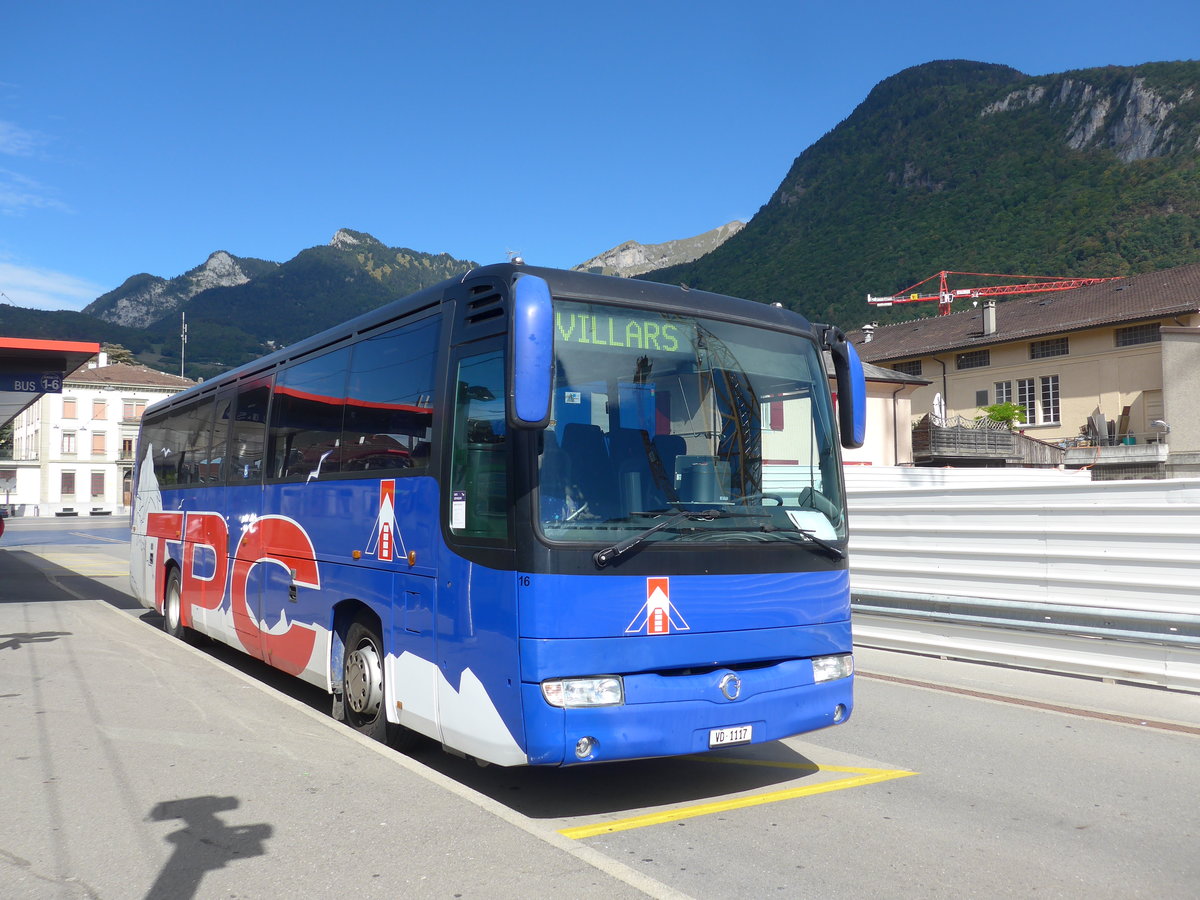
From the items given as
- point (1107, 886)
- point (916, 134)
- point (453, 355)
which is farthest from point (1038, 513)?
point (916, 134)

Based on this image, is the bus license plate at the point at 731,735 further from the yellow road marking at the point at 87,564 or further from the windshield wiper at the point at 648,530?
the yellow road marking at the point at 87,564

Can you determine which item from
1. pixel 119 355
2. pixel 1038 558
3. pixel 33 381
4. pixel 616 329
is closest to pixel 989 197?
pixel 119 355

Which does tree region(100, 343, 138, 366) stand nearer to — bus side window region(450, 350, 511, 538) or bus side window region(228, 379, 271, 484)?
bus side window region(228, 379, 271, 484)

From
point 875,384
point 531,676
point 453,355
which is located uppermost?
point 875,384

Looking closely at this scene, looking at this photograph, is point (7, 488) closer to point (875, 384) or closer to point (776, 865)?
point (875, 384)

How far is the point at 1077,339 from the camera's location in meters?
57.7

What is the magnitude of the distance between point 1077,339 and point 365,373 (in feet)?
190

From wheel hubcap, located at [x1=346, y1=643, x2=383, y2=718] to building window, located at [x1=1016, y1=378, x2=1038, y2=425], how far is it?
58.2m

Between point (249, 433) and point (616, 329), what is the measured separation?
527 centimetres

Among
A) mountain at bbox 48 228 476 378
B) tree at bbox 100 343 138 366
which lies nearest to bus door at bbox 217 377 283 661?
mountain at bbox 48 228 476 378

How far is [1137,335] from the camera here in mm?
55406

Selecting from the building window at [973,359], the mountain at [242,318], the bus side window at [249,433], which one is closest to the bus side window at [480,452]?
the bus side window at [249,433]

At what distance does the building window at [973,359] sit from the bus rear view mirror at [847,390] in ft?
196

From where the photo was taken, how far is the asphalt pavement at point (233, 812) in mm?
4293
